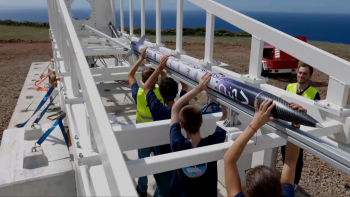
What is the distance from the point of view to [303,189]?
442 centimetres

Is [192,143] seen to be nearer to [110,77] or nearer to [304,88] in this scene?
[304,88]

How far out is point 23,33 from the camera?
25.4 m

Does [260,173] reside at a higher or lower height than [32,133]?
higher

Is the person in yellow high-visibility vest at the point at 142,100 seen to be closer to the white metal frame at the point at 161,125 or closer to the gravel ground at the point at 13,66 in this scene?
the white metal frame at the point at 161,125

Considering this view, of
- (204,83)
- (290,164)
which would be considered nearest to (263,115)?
(290,164)

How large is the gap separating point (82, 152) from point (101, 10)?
707cm

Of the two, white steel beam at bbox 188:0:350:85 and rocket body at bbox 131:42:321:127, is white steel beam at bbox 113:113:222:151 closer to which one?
rocket body at bbox 131:42:321:127

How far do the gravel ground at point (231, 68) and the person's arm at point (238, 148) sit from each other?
2.93 m

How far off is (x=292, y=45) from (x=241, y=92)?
3.53 feet

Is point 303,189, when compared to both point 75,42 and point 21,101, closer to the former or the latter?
point 75,42

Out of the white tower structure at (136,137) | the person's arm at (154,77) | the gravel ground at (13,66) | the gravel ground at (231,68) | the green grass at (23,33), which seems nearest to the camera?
the white tower structure at (136,137)

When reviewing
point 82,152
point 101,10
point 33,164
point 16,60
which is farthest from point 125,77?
point 16,60

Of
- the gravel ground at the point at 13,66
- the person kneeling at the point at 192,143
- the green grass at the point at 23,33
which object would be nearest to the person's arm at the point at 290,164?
the person kneeling at the point at 192,143

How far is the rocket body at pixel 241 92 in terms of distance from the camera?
189cm
